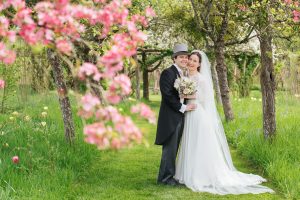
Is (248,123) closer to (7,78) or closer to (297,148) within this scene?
(297,148)

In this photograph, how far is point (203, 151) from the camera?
7840 millimetres

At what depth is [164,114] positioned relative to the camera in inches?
308

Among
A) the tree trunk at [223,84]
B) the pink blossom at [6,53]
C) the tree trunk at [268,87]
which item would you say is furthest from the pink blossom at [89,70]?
the tree trunk at [223,84]

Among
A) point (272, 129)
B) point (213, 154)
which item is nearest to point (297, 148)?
point (272, 129)

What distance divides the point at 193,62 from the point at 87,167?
2857mm

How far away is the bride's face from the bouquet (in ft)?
0.91

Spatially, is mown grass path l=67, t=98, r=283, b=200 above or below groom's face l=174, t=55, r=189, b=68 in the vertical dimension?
below

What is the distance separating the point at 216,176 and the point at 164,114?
130cm

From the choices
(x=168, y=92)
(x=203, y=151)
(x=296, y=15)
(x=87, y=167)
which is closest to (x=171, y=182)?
(x=203, y=151)

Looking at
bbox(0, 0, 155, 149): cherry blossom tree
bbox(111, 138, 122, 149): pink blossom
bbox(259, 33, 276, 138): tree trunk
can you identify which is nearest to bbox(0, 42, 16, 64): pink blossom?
bbox(0, 0, 155, 149): cherry blossom tree

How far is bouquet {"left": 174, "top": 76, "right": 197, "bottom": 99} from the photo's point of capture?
7.72 meters

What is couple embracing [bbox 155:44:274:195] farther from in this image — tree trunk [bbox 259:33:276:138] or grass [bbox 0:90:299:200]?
tree trunk [bbox 259:33:276:138]

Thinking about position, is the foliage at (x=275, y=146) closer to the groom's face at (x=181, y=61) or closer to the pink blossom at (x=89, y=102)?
the groom's face at (x=181, y=61)

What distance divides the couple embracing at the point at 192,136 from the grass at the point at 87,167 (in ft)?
1.06
